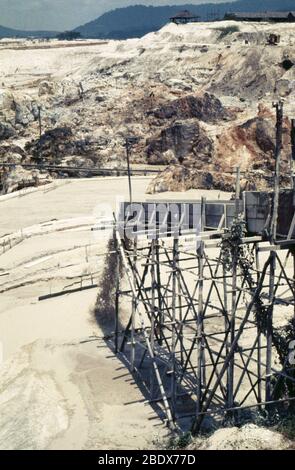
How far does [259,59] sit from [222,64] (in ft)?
11.6

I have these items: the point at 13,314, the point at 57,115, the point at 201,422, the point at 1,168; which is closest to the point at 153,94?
the point at 57,115

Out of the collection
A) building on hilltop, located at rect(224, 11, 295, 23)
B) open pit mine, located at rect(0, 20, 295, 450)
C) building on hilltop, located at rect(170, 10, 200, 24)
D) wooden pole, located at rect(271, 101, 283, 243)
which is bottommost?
open pit mine, located at rect(0, 20, 295, 450)

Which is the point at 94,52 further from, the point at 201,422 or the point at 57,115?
the point at 201,422

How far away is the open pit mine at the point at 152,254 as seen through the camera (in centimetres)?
1296

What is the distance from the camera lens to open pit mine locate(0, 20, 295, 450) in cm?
1296

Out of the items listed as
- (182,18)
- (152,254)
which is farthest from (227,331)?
(182,18)

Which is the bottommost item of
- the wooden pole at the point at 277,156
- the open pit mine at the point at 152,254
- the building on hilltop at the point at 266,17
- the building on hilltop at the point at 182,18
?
the open pit mine at the point at 152,254

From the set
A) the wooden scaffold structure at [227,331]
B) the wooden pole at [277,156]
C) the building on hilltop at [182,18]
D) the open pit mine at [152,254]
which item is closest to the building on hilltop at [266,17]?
the building on hilltop at [182,18]

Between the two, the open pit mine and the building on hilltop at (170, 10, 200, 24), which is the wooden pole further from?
the building on hilltop at (170, 10, 200, 24)

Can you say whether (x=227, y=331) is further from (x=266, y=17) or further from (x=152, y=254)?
(x=266, y=17)

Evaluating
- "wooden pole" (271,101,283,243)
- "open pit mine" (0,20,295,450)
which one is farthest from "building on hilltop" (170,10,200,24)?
"wooden pole" (271,101,283,243)

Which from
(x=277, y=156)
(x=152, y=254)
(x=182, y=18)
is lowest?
(x=152, y=254)

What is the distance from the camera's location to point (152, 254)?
1563 centimetres

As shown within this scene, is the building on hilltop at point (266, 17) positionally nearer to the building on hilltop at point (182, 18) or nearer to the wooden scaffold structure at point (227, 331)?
the building on hilltop at point (182, 18)
